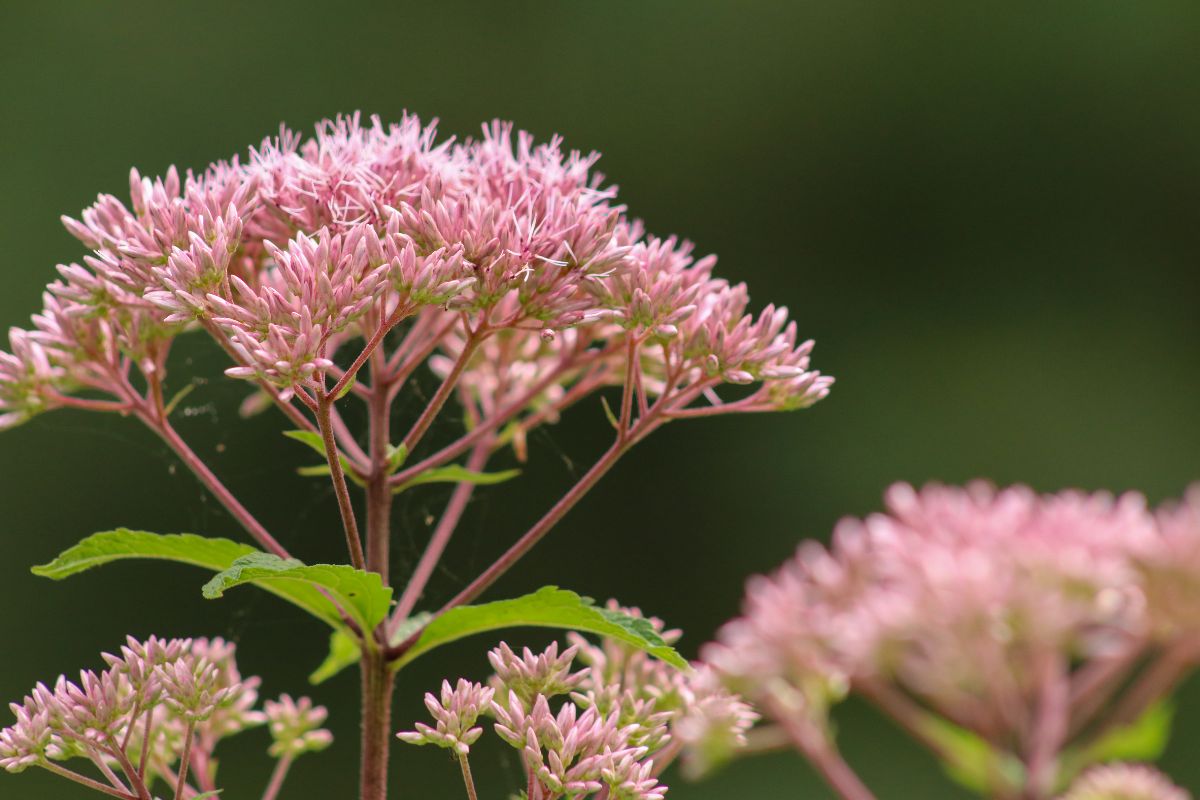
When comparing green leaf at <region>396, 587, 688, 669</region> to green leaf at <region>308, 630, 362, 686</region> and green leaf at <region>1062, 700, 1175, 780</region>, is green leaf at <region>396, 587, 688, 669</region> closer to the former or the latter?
green leaf at <region>308, 630, 362, 686</region>

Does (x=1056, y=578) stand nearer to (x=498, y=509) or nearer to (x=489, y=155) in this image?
(x=489, y=155)

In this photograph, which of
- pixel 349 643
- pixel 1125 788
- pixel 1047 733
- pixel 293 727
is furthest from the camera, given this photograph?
pixel 1047 733

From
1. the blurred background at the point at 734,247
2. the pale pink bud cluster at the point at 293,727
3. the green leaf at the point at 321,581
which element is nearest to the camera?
the green leaf at the point at 321,581

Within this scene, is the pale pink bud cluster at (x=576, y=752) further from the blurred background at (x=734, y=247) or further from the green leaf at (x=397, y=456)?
the blurred background at (x=734, y=247)

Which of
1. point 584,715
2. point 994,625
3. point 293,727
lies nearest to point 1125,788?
point 994,625

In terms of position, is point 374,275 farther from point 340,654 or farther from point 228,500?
point 340,654

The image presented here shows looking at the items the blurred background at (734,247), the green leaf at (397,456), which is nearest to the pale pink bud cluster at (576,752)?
the green leaf at (397,456)
